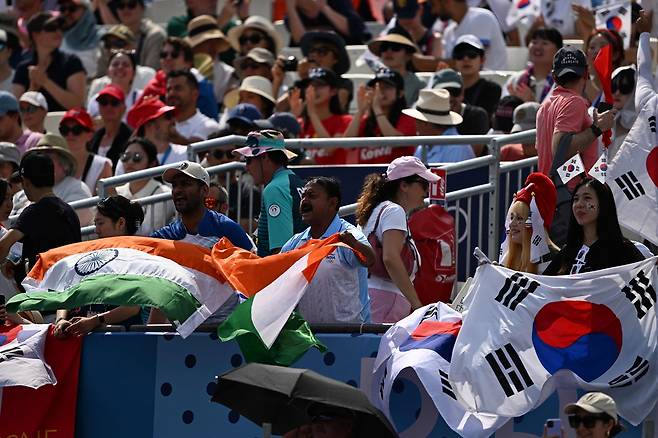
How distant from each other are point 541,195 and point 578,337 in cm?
145

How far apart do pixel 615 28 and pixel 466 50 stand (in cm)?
143

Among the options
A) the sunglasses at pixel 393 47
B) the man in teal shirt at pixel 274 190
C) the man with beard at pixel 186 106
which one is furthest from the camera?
the sunglasses at pixel 393 47

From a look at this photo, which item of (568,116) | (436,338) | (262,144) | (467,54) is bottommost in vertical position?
(436,338)

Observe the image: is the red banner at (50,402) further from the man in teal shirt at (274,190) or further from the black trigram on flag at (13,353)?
the man in teal shirt at (274,190)

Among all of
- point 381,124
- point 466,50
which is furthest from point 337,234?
point 466,50

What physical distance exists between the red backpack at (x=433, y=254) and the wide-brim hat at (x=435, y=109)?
8.43 feet

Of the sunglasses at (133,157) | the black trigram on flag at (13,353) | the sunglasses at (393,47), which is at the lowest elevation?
the black trigram on flag at (13,353)

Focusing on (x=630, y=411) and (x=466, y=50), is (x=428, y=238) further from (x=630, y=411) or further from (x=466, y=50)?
(x=466, y=50)

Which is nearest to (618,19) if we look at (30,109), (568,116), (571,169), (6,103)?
(568,116)

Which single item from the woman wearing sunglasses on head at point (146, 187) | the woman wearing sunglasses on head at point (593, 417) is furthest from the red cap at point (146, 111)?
the woman wearing sunglasses on head at point (593, 417)

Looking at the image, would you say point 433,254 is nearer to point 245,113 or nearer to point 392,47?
point 245,113

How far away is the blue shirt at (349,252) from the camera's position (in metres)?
11.0

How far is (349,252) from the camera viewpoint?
36.0 feet

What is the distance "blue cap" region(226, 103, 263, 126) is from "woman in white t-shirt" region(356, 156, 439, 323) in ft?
10.9
